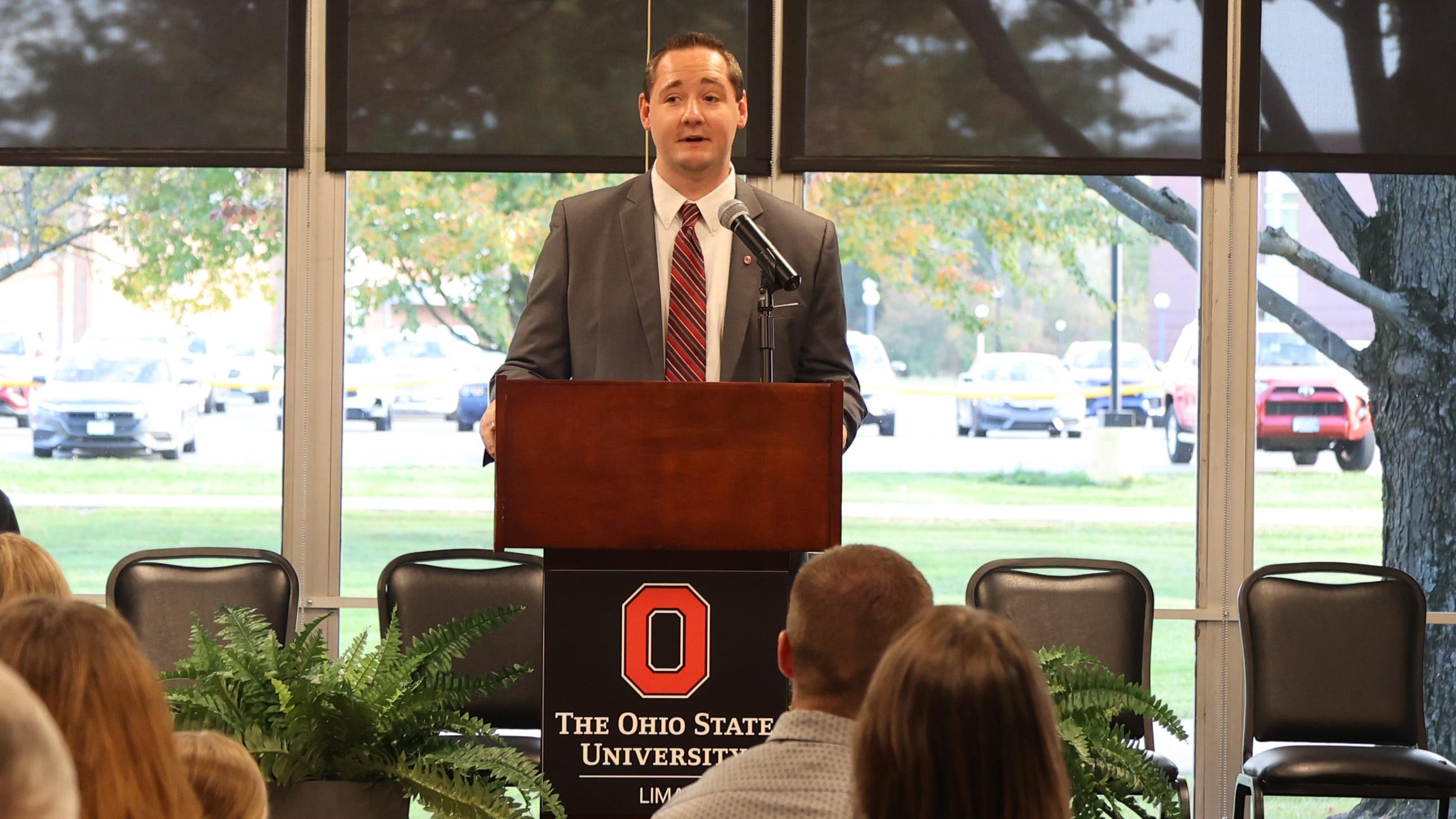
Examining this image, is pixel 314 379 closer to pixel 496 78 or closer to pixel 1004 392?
pixel 496 78

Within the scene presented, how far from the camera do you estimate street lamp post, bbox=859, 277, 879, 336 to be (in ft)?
17.6

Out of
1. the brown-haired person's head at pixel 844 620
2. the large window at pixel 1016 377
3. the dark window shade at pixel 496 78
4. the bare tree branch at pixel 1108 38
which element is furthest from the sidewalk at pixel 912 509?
the brown-haired person's head at pixel 844 620

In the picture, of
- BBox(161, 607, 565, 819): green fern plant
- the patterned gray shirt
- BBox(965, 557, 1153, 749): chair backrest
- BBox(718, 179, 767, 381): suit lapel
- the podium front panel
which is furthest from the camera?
BBox(965, 557, 1153, 749): chair backrest

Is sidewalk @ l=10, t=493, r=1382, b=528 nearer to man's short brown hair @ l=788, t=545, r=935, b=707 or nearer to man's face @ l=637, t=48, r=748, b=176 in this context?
man's face @ l=637, t=48, r=748, b=176

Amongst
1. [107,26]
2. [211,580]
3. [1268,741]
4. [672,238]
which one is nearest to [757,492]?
[672,238]

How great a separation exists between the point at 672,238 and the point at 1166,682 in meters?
3.15

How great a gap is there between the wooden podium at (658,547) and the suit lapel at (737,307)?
573 mm

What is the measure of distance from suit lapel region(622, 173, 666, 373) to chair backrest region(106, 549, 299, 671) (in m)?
2.28

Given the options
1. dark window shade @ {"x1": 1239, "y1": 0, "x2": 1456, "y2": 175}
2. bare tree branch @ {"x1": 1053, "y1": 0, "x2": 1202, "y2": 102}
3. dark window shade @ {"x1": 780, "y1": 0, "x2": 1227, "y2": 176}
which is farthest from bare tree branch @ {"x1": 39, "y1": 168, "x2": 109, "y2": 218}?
dark window shade @ {"x1": 1239, "y1": 0, "x2": 1456, "y2": 175}

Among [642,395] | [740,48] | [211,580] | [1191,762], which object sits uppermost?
[740,48]

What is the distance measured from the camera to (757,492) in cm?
232

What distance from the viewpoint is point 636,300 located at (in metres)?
2.95

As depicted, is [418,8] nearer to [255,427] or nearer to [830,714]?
[255,427]

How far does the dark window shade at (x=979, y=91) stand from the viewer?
5180mm
